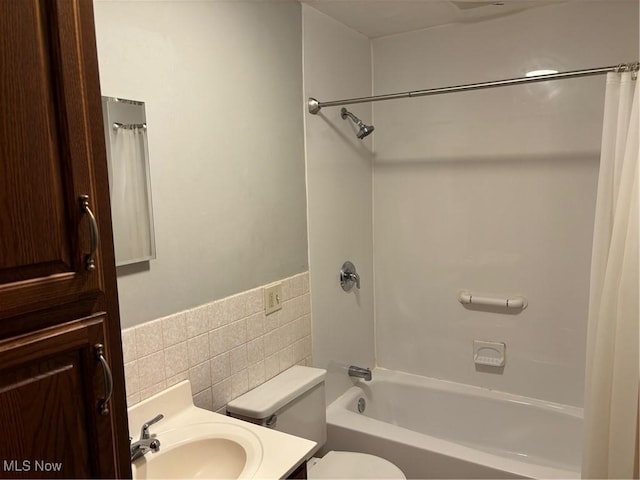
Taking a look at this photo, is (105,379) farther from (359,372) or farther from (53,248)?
(359,372)

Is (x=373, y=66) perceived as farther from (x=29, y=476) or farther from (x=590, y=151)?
(x=29, y=476)

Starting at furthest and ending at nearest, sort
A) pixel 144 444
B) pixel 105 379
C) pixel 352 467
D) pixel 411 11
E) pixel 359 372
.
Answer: pixel 359 372, pixel 411 11, pixel 352 467, pixel 144 444, pixel 105 379

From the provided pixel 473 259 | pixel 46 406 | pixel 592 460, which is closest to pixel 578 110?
pixel 473 259

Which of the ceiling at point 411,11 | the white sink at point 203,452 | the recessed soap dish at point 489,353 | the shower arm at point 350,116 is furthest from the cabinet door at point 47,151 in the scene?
Result: the recessed soap dish at point 489,353

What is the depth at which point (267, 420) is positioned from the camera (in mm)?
1748

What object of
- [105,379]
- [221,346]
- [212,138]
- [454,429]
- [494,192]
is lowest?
[454,429]

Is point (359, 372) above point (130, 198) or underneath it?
underneath

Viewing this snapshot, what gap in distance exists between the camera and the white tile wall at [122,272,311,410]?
1494mm

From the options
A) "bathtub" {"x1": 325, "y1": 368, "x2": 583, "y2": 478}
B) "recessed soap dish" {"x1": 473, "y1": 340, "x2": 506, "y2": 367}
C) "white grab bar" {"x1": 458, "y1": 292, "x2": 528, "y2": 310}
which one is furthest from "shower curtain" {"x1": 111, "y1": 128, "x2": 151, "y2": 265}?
"recessed soap dish" {"x1": 473, "y1": 340, "x2": 506, "y2": 367}

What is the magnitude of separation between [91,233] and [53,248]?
0.19ft

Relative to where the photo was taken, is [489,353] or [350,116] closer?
[350,116]

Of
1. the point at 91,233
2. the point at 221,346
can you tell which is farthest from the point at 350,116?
the point at 91,233

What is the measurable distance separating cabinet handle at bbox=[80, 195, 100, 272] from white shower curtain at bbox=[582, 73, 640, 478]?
4.71ft

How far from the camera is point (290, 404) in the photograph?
1.88m
